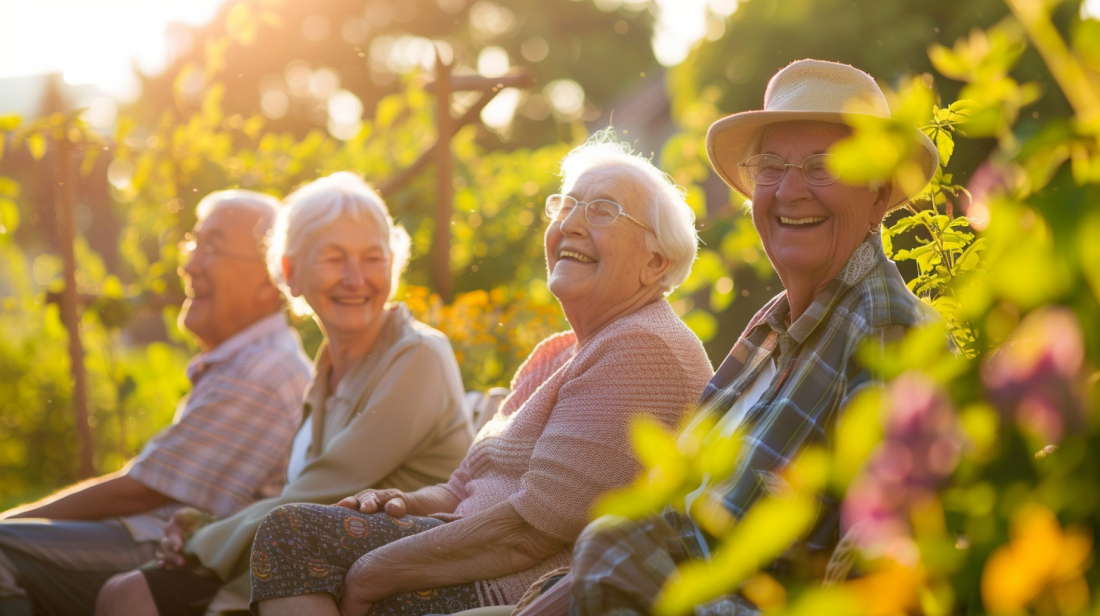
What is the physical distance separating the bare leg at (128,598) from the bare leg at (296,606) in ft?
2.37

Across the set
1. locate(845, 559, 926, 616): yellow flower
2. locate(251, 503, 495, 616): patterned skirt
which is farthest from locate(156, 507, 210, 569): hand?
locate(845, 559, 926, 616): yellow flower

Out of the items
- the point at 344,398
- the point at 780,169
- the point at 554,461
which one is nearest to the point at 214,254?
the point at 344,398

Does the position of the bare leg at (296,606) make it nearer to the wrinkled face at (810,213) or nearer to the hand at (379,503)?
the hand at (379,503)

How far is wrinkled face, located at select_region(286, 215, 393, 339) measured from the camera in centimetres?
337

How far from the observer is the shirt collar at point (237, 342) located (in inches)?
149

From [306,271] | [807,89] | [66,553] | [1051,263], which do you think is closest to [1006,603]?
[1051,263]

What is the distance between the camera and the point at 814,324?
2.11 metres

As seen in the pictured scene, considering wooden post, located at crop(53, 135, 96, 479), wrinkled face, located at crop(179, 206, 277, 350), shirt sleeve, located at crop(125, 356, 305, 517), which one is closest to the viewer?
shirt sleeve, located at crop(125, 356, 305, 517)

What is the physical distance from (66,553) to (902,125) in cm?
340

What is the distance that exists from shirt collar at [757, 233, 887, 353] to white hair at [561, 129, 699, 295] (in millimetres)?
538

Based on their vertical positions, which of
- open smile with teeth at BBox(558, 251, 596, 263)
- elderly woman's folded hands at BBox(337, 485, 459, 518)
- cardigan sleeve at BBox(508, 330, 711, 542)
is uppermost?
open smile with teeth at BBox(558, 251, 596, 263)

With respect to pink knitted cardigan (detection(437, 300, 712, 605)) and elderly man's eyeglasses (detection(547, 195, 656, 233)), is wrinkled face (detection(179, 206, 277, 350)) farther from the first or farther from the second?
elderly man's eyeglasses (detection(547, 195, 656, 233))

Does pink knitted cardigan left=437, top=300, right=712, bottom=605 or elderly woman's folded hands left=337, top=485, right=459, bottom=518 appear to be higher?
pink knitted cardigan left=437, top=300, right=712, bottom=605

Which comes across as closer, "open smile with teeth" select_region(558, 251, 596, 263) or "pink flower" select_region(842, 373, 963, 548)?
"pink flower" select_region(842, 373, 963, 548)
